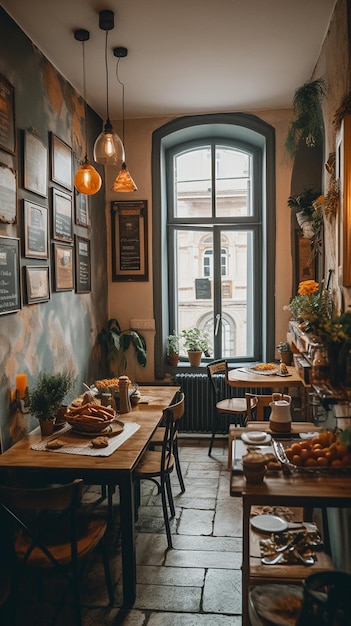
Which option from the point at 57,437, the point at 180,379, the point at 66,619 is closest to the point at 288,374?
the point at 180,379

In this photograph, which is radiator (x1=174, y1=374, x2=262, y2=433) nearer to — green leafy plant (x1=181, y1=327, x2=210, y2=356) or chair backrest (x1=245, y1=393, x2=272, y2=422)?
green leafy plant (x1=181, y1=327, x2=210, y2=356)

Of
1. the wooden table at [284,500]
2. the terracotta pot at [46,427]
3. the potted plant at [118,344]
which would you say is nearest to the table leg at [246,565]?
the wooden table at [284,500]

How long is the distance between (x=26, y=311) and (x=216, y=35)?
252 centimetres

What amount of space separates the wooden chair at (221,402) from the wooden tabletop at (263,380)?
0.24 meters

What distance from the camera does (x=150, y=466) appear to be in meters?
3.54

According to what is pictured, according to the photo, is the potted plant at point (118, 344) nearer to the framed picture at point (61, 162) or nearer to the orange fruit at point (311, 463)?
the framed picture at point (61, 162)

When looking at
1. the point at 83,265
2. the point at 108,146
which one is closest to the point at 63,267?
the point at 83,265

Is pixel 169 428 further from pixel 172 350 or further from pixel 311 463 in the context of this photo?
pixel 172 350

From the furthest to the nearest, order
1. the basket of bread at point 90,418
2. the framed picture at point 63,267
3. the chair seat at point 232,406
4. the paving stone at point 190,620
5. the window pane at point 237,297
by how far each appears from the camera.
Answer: the window pane at point 237,297
the chair seat at point 232,406
the framed picture at point 63,267
the basket of bread at point 90,418
the paving stone at point 190,620

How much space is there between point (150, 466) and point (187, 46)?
3.23 m

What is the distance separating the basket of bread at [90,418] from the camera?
3123 mm

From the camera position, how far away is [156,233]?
5.77 metres

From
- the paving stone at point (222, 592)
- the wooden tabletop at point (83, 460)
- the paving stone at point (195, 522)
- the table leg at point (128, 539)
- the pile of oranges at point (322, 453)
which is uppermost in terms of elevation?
the pile of oranges at point (322, 453)

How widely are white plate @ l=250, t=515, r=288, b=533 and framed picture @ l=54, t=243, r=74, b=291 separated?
→ 99.3 inches
